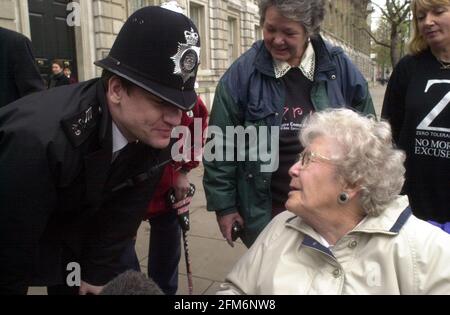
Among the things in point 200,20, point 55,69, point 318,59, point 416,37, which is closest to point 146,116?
point 318,59

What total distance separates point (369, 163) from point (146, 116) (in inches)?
36.6

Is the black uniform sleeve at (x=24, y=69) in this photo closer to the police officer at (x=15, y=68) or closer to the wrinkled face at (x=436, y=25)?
the police officer at (x=15, y=68)

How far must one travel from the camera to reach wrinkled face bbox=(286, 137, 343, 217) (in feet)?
6.09

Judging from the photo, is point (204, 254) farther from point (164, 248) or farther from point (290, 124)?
point (290, 124)

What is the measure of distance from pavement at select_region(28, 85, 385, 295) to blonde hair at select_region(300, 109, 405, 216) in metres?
1.97

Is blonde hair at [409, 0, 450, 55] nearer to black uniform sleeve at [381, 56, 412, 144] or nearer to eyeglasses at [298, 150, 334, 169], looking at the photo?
black uniform sleeve at [381, 56, 412, 144]

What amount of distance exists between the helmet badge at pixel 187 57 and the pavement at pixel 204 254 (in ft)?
7.00

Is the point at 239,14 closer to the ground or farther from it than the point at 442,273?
farther from it

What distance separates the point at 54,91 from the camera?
1.91 meters

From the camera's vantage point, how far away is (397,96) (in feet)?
9.75

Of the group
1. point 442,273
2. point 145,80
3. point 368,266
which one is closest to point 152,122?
point 145,80

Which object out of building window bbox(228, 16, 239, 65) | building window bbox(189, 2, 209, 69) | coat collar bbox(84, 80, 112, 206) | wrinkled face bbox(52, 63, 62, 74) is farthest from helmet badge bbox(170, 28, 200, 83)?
building window bbox(228, 16, 239, 65)

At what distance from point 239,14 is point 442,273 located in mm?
16892
